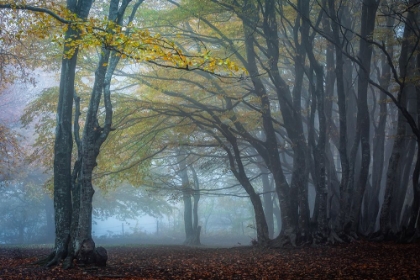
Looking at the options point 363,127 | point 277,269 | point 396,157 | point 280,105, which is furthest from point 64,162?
point 396,157

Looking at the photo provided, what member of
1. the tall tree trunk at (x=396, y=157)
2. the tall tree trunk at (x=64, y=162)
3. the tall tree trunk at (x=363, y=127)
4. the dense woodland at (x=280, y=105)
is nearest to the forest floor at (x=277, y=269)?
the tall tree trunk at (x=64, y=162)

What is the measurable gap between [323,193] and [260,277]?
596cm

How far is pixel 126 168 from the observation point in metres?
14.6

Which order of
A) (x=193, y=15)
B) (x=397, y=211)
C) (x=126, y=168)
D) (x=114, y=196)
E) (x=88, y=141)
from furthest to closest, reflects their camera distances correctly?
(x=114, y=196) < (x=126, y=168) < (x=397, y=211) < (x=193, y=15) < (x=88, y=141)

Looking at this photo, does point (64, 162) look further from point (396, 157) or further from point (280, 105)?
point (396, 157)

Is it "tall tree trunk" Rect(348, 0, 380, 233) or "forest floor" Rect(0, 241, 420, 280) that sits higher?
"tall tree trunk" Rect(348, 0, 380, 233)

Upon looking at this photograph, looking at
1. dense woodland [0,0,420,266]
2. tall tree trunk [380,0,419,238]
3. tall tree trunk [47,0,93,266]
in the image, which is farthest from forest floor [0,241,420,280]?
dense woodland [0,0,420,266]

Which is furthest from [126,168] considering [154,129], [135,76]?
[135,76]

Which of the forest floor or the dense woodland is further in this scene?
the dense woodland

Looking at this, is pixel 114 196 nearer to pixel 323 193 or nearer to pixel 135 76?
pixel 135 76

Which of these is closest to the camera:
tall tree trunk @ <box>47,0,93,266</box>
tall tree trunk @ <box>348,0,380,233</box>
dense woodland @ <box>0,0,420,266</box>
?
tall tree trunk @ <box>47,0,93,266</box>

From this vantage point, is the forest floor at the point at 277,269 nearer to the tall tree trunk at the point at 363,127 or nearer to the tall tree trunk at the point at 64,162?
the tall tree trunk at the point at 64,162

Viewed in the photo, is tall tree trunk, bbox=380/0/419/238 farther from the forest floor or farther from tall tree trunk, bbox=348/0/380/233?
the forest floor

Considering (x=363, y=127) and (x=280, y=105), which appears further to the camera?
(x=280, y=105)
